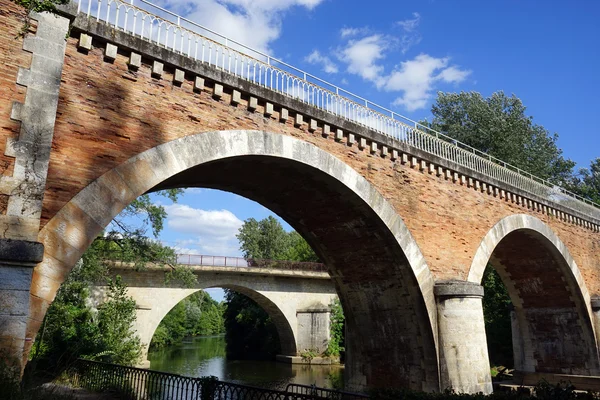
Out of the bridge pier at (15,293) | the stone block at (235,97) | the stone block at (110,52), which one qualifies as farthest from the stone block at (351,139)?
the bridge pier at (15,293)

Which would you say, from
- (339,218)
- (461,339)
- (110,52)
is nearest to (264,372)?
(461,339)

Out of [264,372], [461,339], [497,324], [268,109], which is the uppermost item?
[268,109]

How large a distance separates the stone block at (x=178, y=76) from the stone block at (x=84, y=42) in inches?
55.7

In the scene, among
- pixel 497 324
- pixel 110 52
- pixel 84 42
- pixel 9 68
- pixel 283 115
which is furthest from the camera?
pixel 497 324

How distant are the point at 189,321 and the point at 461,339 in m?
56.3

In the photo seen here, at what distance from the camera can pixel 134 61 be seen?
7.82 meters

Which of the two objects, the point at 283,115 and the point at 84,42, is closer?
the point at 84,42

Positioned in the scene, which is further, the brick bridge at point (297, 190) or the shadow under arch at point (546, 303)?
the shadow under arch at point (546, 303)

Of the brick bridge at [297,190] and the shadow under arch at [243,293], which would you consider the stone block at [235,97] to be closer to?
the brick bridge at [297,190]

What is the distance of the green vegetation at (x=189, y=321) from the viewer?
41103 millimetres

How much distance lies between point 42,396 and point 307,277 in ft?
74.7

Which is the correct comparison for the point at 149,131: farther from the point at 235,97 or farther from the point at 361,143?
the point at 361,143

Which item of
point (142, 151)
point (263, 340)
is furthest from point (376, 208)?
point (263, 340)

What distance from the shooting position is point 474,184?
14.5m
